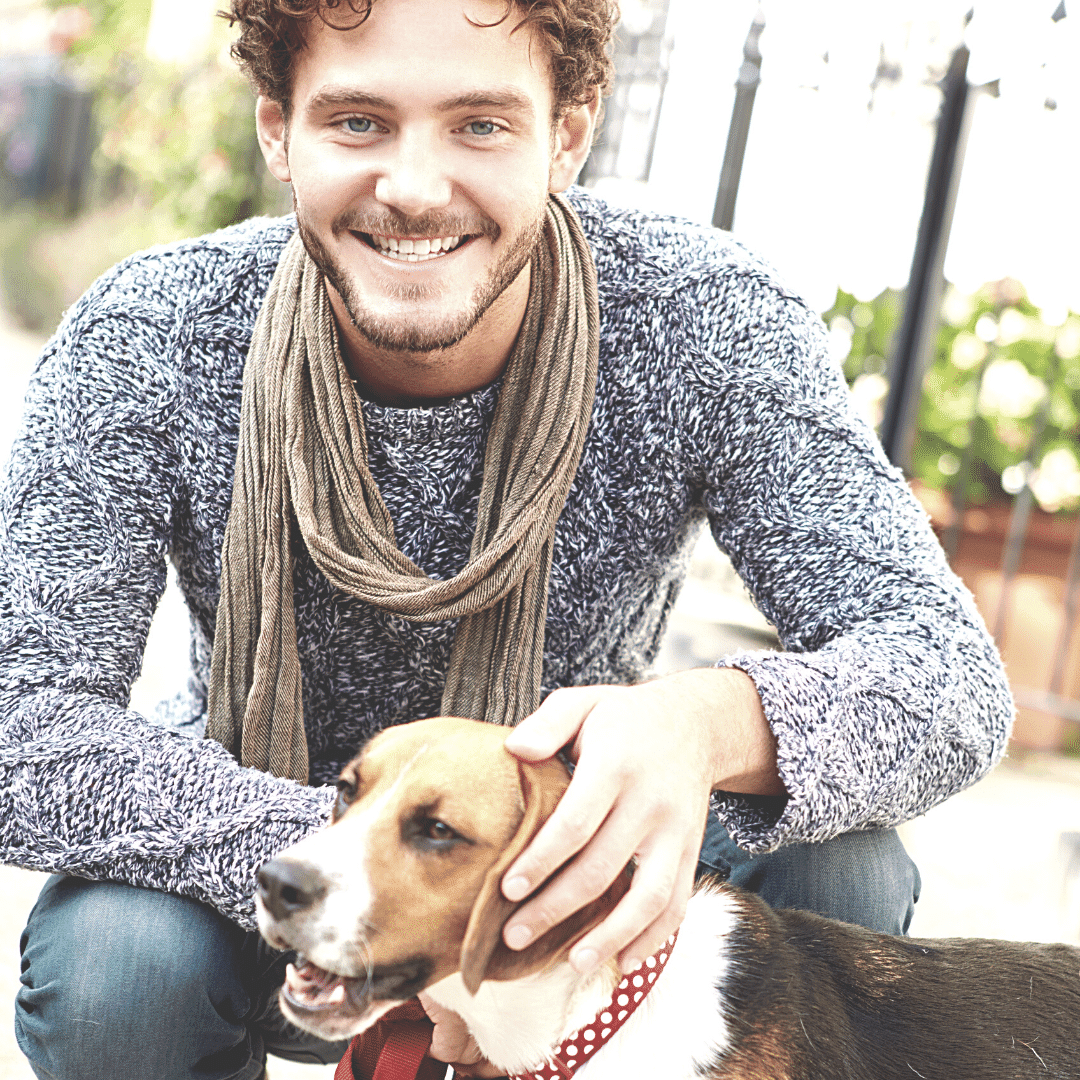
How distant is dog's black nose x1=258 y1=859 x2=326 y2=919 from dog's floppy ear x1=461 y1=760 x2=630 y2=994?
177mm

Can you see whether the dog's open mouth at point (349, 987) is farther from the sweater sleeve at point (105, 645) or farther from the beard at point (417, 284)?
the beard at point (417, 284)

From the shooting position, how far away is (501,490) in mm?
2064

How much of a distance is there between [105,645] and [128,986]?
0.49 meters

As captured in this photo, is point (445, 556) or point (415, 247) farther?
point (445, 556)

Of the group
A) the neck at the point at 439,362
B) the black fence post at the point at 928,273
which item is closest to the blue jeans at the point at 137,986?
the neck at the point at 439,362

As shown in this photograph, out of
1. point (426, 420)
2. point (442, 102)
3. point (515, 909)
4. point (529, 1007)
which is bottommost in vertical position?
point (529, 1007)

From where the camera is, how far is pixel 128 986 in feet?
5.74

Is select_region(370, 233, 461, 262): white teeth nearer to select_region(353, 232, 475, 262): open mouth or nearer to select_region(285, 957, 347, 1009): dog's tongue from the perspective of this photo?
select_region(353, 232, 475, 262): open mouth

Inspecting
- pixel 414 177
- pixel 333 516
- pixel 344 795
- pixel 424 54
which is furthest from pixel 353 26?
pixel 344 795

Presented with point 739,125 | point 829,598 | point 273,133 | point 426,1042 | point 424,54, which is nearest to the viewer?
point 426,1042

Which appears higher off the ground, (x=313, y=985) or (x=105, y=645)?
(x=105, y=645)

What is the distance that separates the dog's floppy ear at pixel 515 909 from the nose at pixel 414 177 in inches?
34.1

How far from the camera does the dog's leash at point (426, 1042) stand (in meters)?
1.67

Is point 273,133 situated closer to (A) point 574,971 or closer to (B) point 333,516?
(B) point 333,516
